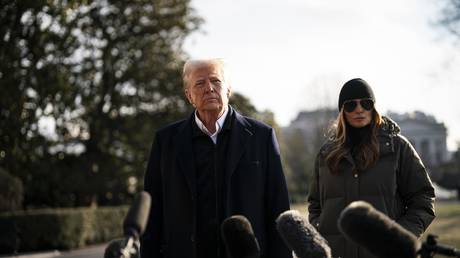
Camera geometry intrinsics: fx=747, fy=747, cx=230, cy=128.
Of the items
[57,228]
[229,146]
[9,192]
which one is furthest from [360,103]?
[57,228]

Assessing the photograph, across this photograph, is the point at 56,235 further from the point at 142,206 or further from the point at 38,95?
the point at 142,206

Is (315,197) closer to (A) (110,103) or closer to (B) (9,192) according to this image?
(B) (9,192)

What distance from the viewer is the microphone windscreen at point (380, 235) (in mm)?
2270

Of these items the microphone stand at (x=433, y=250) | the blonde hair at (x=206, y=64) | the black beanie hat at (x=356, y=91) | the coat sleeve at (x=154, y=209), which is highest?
the blonde hair at (x=206, y=64)

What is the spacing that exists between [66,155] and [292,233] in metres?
31.2

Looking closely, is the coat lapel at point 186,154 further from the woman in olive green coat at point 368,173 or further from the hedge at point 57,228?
the hedge at point 57,228

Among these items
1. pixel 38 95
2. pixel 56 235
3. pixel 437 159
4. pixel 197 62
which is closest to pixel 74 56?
pixel 38 95

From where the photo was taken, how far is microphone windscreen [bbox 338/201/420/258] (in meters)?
2.27

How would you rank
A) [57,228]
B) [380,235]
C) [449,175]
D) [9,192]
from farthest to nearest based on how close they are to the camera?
1. [449,175]
2. [57,228]
3. [9,192]
4. [380,235]

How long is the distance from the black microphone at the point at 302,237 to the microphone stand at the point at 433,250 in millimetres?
493

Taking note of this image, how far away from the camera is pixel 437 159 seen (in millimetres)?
105812

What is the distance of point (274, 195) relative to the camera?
14.1ft

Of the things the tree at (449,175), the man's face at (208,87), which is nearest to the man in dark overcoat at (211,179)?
the man's face at (208,87)

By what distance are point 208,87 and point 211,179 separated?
52 centimetres
